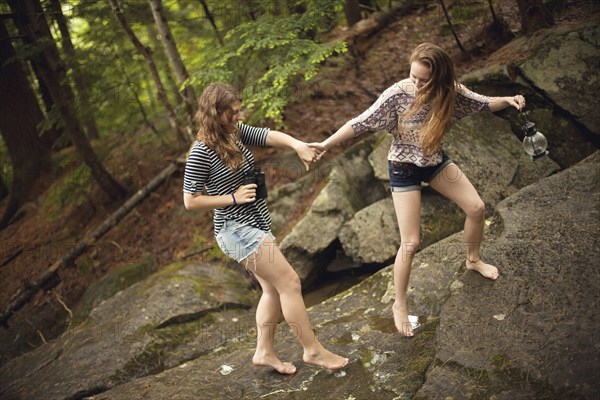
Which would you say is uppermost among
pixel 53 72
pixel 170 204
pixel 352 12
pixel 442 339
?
pixel 53 72

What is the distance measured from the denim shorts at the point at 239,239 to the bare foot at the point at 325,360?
1004 millimetres

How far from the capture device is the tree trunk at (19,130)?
36.3 feet

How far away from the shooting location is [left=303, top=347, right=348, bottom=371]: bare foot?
3787mm

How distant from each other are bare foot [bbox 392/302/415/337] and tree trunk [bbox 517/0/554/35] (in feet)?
16.2

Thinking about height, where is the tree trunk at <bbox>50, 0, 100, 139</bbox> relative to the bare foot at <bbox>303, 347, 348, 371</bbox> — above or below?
above

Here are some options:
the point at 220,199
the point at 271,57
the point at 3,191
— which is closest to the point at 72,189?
the point at 3,191

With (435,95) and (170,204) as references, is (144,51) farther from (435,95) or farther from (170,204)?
(435,95)

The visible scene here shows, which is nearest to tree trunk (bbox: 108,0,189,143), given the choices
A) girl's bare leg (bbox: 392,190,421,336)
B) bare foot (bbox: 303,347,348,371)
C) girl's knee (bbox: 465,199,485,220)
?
girl's bare leg (bbox: 392,190,421,336)

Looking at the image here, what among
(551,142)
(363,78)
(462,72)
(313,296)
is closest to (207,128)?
(313,296)

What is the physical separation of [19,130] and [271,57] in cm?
796

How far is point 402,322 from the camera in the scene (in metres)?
3.95

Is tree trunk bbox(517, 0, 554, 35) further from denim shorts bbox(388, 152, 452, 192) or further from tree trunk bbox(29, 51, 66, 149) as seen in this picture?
tree trunk bbox(29, 51, 66, 149)

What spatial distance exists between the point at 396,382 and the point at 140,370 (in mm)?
2929

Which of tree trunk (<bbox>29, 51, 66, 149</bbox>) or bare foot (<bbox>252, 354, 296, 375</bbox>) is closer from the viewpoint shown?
bare foot (<bbox>252, 354, 296, 375</bbox>)
